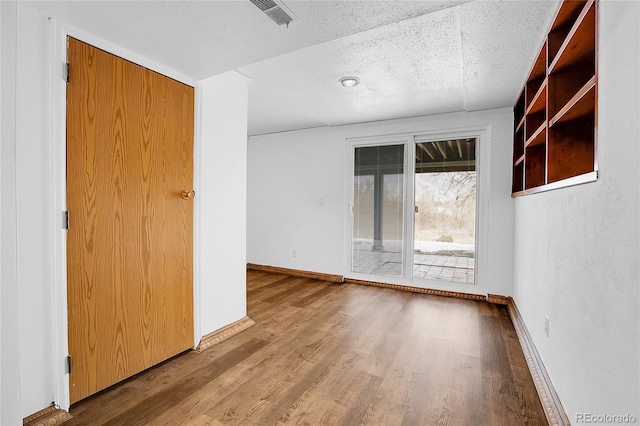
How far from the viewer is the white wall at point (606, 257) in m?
0.94

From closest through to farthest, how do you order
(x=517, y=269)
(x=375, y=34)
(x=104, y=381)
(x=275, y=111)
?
(x=104, y=381), (x=375, y=34), (x=517, y=269), (x=275, y=111)

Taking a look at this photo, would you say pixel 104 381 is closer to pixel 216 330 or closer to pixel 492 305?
pixel 216 330

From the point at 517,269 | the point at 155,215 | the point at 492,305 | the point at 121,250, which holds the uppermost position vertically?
the point at 155,215

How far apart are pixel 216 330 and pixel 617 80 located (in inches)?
112

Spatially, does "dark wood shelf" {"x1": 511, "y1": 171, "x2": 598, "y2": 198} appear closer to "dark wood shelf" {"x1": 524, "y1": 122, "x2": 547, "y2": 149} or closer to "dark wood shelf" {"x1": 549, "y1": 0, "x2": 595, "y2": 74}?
"dark wood shelf" {"x1": 524, "y1": 122, "x2": 547, "y2": 149}

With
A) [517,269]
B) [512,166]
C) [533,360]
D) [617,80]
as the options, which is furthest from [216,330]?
[512,166]

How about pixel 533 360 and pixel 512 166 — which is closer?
pixel 533 360

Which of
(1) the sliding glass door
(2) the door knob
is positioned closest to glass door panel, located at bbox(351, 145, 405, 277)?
(1) the sliding glass door

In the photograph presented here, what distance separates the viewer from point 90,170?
173 cm

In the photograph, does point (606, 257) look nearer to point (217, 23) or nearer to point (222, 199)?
point (217, 23)

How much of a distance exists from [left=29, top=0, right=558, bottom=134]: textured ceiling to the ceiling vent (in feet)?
0.10

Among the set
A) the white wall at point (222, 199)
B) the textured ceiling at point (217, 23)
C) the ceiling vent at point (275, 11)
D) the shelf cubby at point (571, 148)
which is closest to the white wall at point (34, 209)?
the textured ceiling at point (217, 23)

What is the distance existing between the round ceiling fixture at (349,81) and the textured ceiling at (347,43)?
0.07 meters
